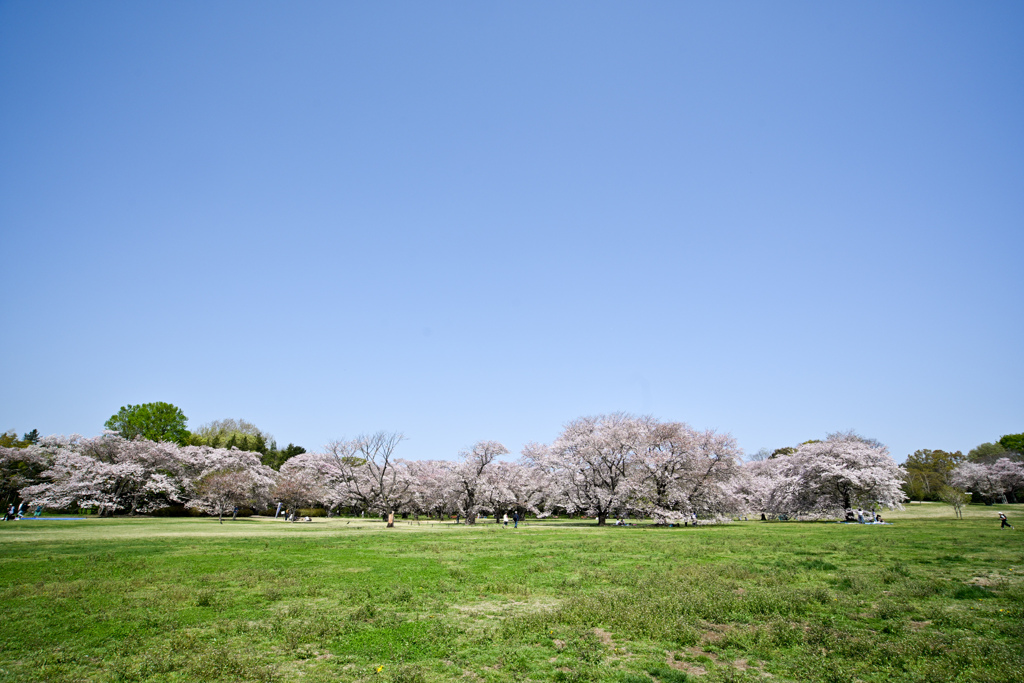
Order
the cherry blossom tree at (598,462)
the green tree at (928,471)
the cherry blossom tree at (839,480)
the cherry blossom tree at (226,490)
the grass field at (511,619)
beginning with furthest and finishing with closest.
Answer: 1. the green tree at (928,471)
2. the cherry blossom tree at (226,490)
3. the cherry blossom tree at (598,462)
4. the cherry blossom tree at (839,480)
5. the grass field at (511,619)

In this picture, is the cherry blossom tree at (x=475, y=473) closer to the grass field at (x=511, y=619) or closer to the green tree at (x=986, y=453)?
the grass field at (x=511, y=619)

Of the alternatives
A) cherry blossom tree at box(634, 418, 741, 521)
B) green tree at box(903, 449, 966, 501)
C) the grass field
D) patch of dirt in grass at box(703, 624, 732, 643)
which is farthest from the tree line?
patch of dirt in grass at box(703, 624, 732, 643)

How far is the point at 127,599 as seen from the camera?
471 inches

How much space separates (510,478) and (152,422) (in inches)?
2477

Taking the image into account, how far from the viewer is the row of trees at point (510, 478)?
50.0 meters

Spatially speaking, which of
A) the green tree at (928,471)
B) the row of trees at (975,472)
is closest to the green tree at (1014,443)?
the row of trees at (975,472)

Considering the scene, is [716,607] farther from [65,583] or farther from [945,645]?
[65,583]

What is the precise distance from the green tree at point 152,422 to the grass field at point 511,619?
74.7 m

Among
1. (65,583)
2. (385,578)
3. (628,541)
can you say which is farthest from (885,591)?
(65,583)

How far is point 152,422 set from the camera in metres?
83.5

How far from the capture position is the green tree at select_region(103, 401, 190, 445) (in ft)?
270

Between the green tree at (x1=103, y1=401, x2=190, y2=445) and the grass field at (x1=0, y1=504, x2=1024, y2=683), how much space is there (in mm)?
74703

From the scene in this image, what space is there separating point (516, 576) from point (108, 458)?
74.8 meters

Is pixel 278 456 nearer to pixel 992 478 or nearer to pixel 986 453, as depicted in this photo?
pixel 992 478
